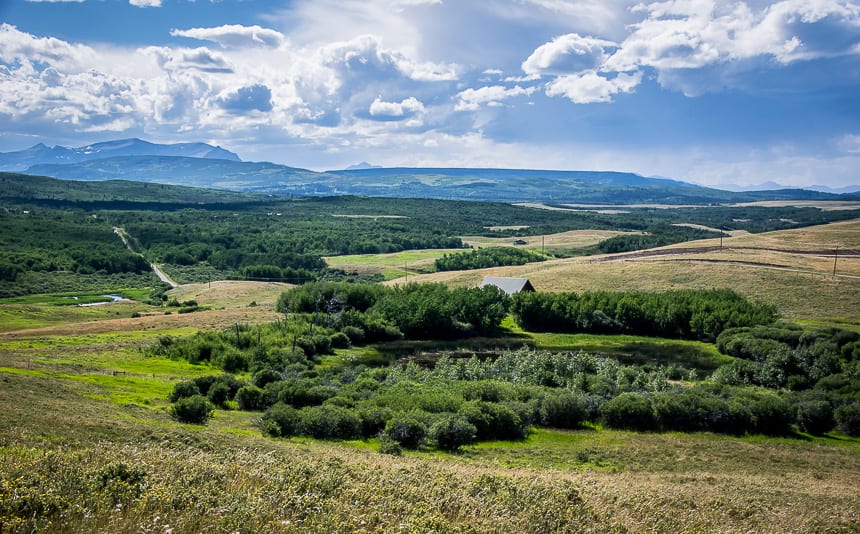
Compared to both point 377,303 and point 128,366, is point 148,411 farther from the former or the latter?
point 377,303

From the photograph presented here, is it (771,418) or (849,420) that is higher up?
(771,418)

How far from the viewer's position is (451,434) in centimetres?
3269

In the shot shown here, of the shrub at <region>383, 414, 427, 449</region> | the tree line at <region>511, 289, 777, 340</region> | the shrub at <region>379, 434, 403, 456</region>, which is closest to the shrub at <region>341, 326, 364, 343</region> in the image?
the tree line at <region>511, 289, 777, 340</region>

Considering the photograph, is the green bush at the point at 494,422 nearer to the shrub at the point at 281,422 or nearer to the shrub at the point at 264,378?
the shrub at the point at 281,422

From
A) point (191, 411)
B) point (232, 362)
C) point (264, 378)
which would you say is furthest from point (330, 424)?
point (232, 362)

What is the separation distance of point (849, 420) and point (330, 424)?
3173 cm

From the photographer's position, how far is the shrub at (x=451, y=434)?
3241cm

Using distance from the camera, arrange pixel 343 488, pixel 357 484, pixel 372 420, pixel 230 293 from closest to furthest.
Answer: pixel 343 488 → pixel 357 484 → pixel 372 420 → pixel 230 293

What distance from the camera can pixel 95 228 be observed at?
575ft

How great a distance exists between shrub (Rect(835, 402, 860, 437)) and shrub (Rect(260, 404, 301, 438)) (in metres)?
33.1

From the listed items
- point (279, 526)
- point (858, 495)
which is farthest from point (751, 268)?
point (279, 526)

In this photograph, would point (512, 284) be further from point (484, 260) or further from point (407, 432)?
point (407, 432)

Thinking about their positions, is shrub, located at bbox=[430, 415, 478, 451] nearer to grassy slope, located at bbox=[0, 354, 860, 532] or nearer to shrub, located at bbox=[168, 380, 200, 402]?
grassy slope, located at bbox=[0, 354, 860, 532]

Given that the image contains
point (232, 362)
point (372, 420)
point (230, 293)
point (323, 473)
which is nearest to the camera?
point (323, 473)
